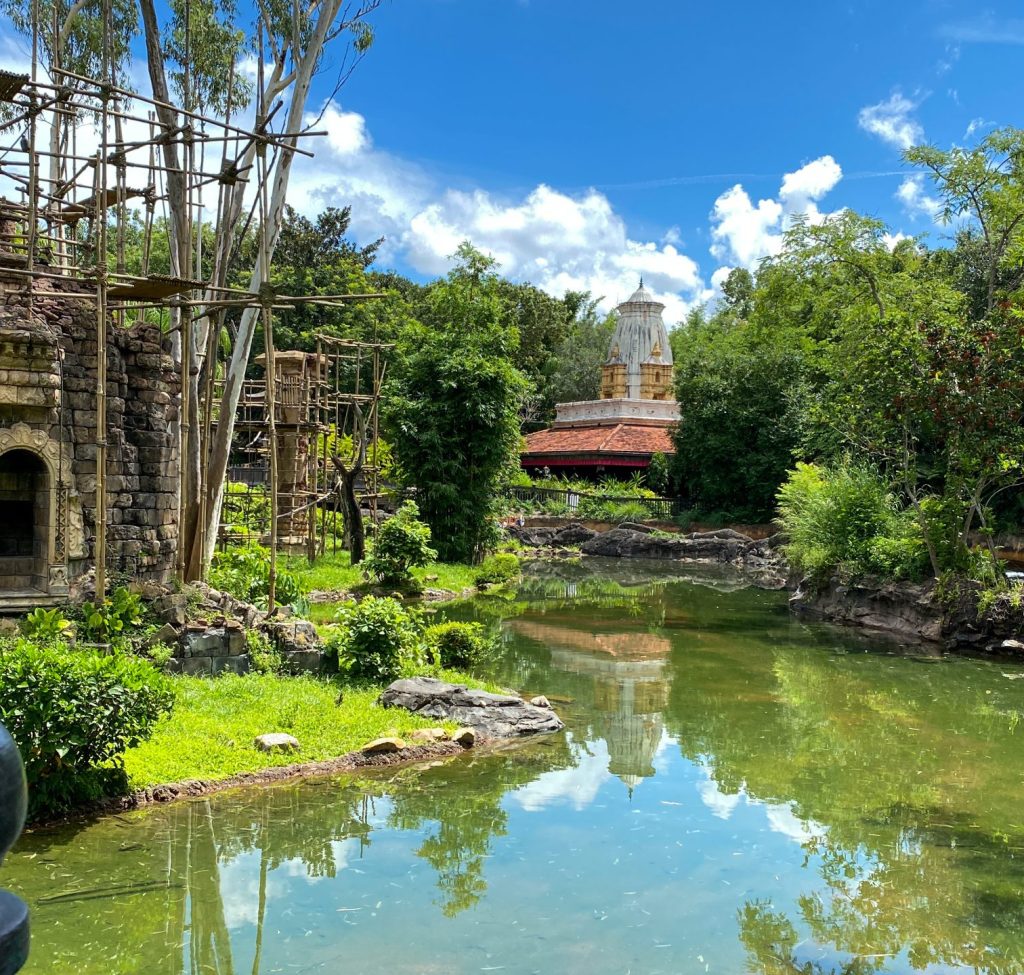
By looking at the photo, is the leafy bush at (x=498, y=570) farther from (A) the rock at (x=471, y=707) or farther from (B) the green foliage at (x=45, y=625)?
(B) the green foliage at (x=45, y=625)

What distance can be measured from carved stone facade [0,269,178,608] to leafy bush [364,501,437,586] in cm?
681

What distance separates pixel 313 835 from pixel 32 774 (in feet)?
6.15

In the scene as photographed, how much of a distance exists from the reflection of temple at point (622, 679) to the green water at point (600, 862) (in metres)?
0.06

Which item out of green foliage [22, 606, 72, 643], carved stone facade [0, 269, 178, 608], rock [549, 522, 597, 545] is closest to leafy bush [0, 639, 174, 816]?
green foliage [22, 606, 72, 643]

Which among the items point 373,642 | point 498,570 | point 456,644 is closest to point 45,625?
point 373,642

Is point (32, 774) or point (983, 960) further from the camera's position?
point (32, 774)

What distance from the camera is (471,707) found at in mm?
9844

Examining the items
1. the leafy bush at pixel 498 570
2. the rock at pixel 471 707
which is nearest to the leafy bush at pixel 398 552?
the leafy bush at pixel 498 570

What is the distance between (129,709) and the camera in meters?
6.60

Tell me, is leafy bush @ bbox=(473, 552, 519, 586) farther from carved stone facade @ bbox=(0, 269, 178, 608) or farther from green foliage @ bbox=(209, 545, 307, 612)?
carved stone facade @ bbox=(0, 269, 178, 608)

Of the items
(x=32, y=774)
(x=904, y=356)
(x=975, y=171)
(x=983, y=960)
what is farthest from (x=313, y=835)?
(x=975, y=171)

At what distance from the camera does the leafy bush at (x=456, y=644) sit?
39.1ft

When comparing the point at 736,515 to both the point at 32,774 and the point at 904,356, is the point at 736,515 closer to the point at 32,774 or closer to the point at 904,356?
the point at 904,356

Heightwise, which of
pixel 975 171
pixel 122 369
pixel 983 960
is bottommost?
pixel 983 960
